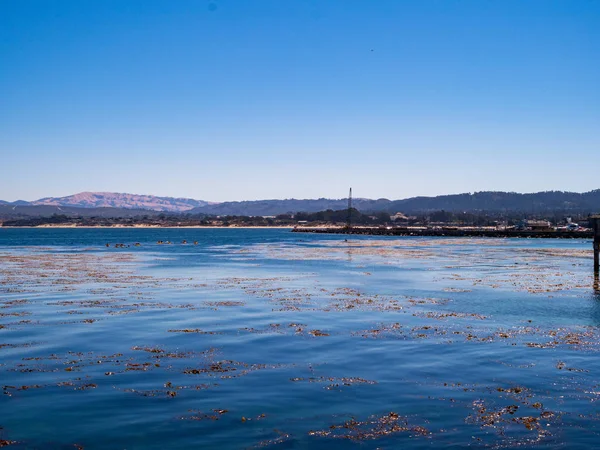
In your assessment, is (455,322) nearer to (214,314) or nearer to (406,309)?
(406,309)

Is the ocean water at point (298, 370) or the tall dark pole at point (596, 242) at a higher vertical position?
the tall dark pole at point (596, 242)

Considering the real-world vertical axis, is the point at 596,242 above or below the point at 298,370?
above

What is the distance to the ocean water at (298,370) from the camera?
496 inches

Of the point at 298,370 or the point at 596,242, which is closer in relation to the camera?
the point at 298,370

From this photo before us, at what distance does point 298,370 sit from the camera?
17.8 meters

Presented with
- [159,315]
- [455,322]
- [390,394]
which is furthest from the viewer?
[159,315]

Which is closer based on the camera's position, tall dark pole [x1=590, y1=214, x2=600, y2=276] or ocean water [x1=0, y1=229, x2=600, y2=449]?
ocean water [x1=0, y1=229, x2=600, y2=449]

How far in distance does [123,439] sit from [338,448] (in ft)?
14.6

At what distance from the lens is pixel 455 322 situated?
86.1 ft

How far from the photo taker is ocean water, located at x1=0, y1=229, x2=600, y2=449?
12.6 meters

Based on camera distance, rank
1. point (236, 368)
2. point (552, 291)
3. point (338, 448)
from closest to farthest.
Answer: point (338, 448)
point (236, 368)
point (552, 291)

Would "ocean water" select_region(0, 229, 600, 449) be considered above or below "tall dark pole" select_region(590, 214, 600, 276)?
below

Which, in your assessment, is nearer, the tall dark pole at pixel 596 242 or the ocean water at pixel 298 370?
the ocean water at pixel 298 370

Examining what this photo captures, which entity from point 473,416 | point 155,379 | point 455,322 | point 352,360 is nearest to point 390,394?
point 473,416
